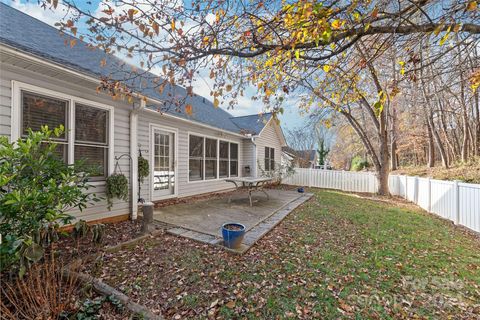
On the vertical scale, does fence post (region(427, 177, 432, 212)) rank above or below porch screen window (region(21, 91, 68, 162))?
below

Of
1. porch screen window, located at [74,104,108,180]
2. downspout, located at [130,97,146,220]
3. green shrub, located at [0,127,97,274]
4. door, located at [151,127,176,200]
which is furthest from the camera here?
door, located at [151,127,176,200]

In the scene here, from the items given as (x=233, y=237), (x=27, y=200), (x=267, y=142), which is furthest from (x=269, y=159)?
(x=27, y=200)

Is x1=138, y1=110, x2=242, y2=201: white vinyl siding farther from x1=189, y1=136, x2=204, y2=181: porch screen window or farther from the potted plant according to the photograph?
the potted plant

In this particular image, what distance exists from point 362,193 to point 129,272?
38.4ft

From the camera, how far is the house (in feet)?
10.8

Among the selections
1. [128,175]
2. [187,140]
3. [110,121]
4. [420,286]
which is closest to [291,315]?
[420,286]

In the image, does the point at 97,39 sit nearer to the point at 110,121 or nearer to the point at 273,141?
the point at 110,121

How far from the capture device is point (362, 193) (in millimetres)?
11328

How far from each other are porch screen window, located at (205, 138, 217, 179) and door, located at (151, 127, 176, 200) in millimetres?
1835

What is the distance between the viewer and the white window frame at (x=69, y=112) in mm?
3253

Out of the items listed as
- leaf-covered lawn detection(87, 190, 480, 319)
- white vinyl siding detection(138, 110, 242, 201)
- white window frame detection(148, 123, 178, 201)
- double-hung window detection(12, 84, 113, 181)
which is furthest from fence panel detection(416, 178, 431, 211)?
double-hung window detection(12, 84, 113, 181)

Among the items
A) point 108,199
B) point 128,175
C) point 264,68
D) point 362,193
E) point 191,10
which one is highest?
point 191,10

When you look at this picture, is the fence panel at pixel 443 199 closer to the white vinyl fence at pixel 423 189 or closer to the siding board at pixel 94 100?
the white vinyl fence at pixel 423 189

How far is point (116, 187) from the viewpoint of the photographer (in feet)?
14.4
